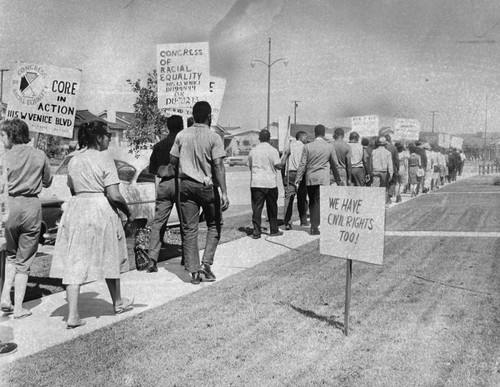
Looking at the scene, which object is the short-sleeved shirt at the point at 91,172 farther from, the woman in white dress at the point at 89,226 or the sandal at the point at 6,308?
the sandal at the point at 6,308

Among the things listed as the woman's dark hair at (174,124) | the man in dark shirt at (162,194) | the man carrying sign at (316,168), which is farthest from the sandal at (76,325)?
the man carrying sign at (316,168)

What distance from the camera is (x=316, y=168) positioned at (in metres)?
10.4

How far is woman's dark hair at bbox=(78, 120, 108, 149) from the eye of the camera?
514 centimetres

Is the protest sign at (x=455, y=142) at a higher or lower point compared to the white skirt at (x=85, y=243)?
higher

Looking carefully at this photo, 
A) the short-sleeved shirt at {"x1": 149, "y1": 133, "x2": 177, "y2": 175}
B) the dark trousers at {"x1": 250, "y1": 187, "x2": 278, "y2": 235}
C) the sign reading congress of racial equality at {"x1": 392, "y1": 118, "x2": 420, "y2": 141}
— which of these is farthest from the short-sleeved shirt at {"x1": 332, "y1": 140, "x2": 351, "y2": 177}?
the sign reading congress of racial equality at {"x1": 392, "y1": 118, "x2": 420, "y2": 141}

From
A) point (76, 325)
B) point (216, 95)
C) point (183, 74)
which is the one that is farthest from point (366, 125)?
point (76, 325)

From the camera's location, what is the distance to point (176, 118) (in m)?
7.57

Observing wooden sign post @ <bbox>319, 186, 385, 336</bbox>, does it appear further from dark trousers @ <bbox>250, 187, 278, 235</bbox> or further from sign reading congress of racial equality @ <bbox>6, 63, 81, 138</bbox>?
dark trousers @ <bbox>250, 187, 278, 235</bbox>

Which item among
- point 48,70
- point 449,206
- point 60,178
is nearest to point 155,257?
point 48,70

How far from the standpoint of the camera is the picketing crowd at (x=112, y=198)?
4980 millimetres

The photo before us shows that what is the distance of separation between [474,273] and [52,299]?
4.94 meters

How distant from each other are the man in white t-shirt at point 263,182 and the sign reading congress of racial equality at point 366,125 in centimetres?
938

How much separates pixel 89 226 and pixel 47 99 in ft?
12.3

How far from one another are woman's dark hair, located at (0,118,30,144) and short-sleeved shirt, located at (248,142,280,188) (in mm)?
5224
